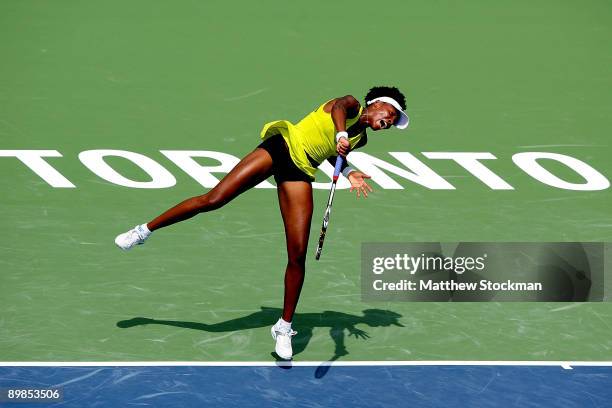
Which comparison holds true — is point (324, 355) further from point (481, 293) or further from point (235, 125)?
point (235, 125)

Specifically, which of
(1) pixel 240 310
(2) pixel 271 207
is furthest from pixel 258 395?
(2) pixel 271 207

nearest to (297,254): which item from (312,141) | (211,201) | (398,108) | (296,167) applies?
(296,167)

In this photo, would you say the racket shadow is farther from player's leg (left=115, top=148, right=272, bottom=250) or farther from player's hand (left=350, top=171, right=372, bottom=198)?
player's hand (left=350, top=171, right=372, bottom=198)

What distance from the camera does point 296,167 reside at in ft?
35.7

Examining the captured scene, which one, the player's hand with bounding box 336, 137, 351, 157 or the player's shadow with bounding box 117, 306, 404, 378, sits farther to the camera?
the player's shadow with bounding box 117, 306, 404, 378

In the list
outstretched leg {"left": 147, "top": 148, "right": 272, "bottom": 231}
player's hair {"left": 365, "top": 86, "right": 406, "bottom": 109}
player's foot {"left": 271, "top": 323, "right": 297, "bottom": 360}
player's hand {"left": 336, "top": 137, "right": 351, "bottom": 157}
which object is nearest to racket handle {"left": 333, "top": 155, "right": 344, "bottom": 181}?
player's hand {"left": 336, "top": 137, "right": 351, "bottom": 157}

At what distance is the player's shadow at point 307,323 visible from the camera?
11625mm

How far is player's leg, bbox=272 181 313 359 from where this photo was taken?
10781mm

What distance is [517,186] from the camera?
1498cm

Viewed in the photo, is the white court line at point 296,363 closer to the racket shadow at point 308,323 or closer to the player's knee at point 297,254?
the racket shadow at point 308,323

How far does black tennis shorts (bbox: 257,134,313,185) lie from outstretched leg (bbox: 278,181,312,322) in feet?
0.16

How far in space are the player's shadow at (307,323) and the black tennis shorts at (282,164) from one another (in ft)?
5.53

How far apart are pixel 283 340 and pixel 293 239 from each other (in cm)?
97

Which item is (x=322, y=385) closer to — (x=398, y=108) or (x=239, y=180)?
(x=239, y=180)
